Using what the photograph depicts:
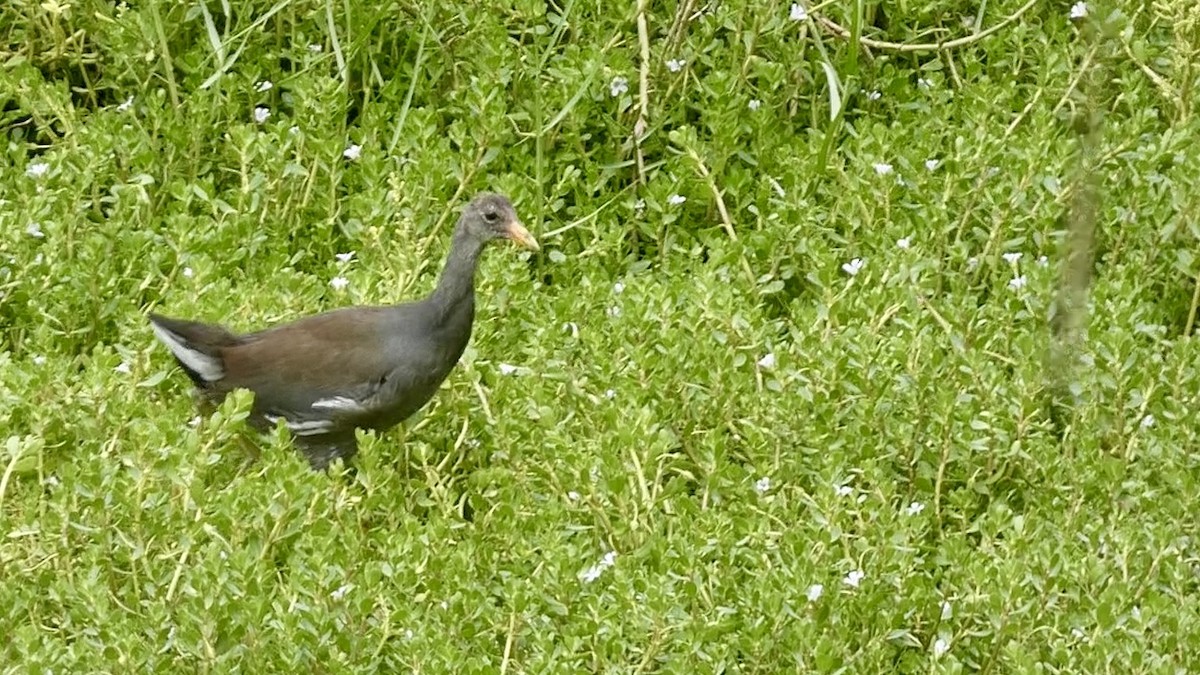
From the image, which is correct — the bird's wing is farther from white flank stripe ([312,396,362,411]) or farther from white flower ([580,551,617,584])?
white flower ([580,551,617,584])

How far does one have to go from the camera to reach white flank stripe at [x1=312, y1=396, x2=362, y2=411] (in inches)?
217

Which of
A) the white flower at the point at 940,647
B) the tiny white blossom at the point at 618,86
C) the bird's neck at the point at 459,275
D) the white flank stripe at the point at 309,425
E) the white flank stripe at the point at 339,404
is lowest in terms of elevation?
the white flank stripe at the point at 309,425

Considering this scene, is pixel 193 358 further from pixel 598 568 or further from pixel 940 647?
pixel 940 647

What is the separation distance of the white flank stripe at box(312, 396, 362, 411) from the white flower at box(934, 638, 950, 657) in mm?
1693

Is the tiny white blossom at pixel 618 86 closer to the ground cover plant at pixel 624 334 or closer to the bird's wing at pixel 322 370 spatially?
the ground cover plant at pixel 624 334

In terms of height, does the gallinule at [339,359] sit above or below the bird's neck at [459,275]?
below

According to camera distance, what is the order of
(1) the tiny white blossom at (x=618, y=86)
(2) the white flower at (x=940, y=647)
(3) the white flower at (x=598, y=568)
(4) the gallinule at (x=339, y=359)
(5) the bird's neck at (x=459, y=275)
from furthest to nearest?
Result: (1) the tiny white blossom at (x=618, y=86)
(5) the bird's neck at (x=459, y=275)
(4) the gallinule at (x=339, y=359)
(3) the white flower at (x=598, y=568)
(2) the white flower at (x=940, y=647)

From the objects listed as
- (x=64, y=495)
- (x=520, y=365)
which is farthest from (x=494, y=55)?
(x=64, y=495)

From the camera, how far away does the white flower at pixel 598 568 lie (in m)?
4.70

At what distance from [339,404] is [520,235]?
0.68 m

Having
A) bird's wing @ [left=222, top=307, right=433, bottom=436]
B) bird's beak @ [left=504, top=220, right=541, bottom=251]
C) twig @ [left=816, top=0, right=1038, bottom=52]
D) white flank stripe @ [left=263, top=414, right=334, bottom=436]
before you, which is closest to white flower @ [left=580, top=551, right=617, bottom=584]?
bird's wing @ [left=222, top=307, right=433, bottom=436]

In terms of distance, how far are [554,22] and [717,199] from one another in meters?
0.97

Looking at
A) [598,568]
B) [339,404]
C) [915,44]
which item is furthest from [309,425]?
[915,44]

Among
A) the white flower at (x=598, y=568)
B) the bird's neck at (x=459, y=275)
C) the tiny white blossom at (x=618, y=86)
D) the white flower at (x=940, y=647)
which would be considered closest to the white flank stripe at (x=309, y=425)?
the bird's neck at (x=459, y=275)
